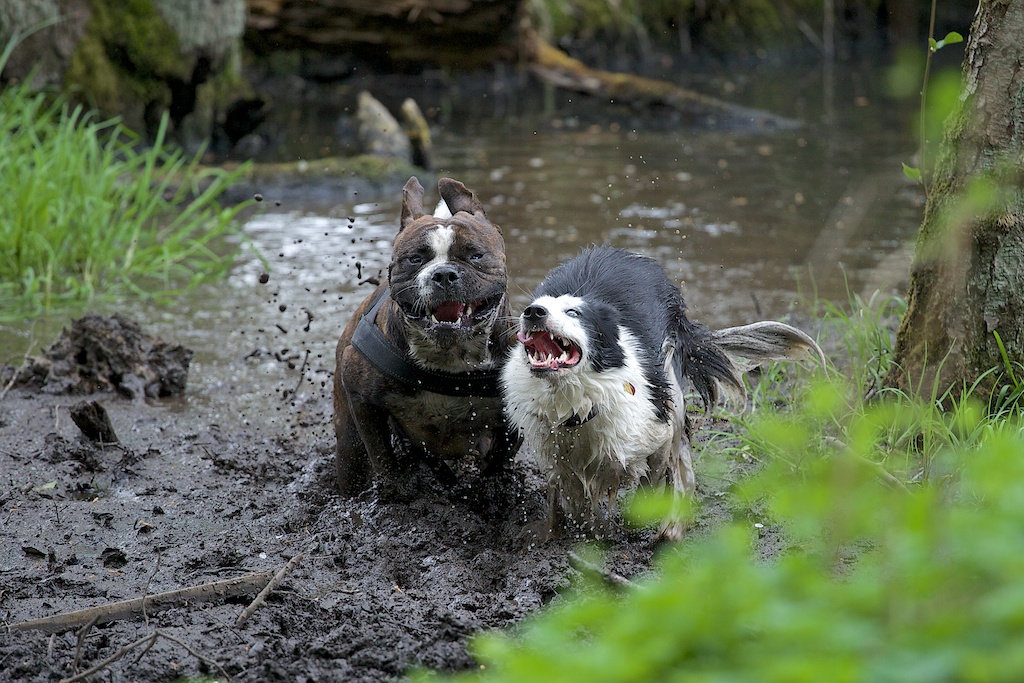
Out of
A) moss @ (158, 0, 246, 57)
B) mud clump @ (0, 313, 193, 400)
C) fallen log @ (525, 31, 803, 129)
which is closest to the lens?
mud clump @ (0, 313, 193, 400)

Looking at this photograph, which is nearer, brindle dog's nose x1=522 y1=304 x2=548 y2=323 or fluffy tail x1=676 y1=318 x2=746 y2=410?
brindle dog's nose x1=522 y1=304 x2=548 y2=323

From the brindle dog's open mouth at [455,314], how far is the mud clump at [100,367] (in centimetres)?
232

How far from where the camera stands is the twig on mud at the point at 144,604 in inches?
121

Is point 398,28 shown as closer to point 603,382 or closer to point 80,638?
point 603,382

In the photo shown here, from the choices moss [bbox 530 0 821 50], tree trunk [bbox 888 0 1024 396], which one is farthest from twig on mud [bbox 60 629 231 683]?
moss [bbox 530 0 821 50]

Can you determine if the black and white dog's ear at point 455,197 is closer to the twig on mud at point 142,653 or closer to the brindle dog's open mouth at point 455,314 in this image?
the brindle dog's open mouth at point 455,314

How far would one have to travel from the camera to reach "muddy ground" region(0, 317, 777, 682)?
2.96 metres

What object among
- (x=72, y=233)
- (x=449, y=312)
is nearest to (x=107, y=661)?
(x=449, y=312)

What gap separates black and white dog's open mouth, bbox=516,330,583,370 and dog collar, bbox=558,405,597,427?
0.20m

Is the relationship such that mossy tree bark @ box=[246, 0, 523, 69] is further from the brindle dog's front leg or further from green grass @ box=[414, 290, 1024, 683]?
green grass @ box=[414, 290, 1024, 683]

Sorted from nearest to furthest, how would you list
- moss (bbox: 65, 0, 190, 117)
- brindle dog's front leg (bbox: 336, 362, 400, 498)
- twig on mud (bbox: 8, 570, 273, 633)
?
twig on mud (bbox: 8, 570, 273, 633) < brindle dog's front leg (bbox: 336, 362, 400, 498) < moss (bbox: 65, 0, 190, 117)

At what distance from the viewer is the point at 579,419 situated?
3.54 m

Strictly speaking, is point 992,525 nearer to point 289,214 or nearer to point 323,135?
point 289,214

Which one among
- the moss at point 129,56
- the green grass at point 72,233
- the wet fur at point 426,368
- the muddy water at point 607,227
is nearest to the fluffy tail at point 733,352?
the muddy water at point 607,227
